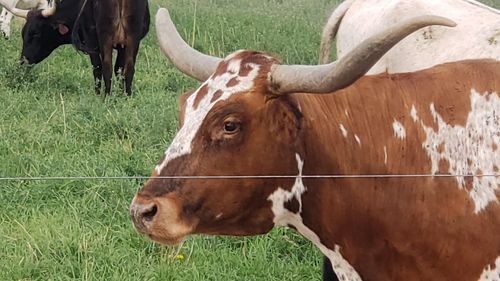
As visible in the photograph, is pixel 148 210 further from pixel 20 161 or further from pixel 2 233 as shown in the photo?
pixel 20 161

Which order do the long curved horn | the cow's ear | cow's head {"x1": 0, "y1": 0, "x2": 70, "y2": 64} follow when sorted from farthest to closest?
cow's head {"x1": 0, "y1": 0, "x2": 70, "y2": 64}, the cow's ear, the long curved horn

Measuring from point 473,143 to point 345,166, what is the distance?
0.44 m

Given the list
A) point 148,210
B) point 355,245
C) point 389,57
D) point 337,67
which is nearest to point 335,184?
point 355,245

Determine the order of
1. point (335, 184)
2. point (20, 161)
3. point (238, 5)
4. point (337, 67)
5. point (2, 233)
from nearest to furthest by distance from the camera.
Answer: point (337, 67), point (335, 184), point (2, 233), point (20, 161), point (238, 5)

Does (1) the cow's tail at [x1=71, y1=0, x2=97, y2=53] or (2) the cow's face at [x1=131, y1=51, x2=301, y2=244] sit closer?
(2) the cow's face at [x1=131, y1=51, x2=301, y2=244]

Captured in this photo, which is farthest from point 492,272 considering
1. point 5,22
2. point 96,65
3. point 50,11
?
point 5,22

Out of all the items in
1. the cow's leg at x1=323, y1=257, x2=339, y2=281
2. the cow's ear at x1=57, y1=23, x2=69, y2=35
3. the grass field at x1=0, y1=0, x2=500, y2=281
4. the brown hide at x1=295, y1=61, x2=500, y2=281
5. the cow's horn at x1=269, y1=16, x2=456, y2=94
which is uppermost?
the cow's horn at x1=269, y1=16, x2=456, y2=94

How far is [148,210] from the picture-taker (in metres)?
2.91

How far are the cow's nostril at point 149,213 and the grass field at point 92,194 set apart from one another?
1.58 m

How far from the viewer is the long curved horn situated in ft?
11.2

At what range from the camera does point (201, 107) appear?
9.82 feet

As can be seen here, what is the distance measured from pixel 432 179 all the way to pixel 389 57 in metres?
1.90

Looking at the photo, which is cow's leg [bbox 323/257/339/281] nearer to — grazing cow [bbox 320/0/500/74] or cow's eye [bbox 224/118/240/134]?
grazing cow [bbox 320/0/500/74]

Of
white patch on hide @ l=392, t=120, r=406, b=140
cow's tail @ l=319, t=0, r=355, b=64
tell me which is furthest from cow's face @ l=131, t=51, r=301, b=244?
cow's tail @ l=319, t=0, r=355, b=64
